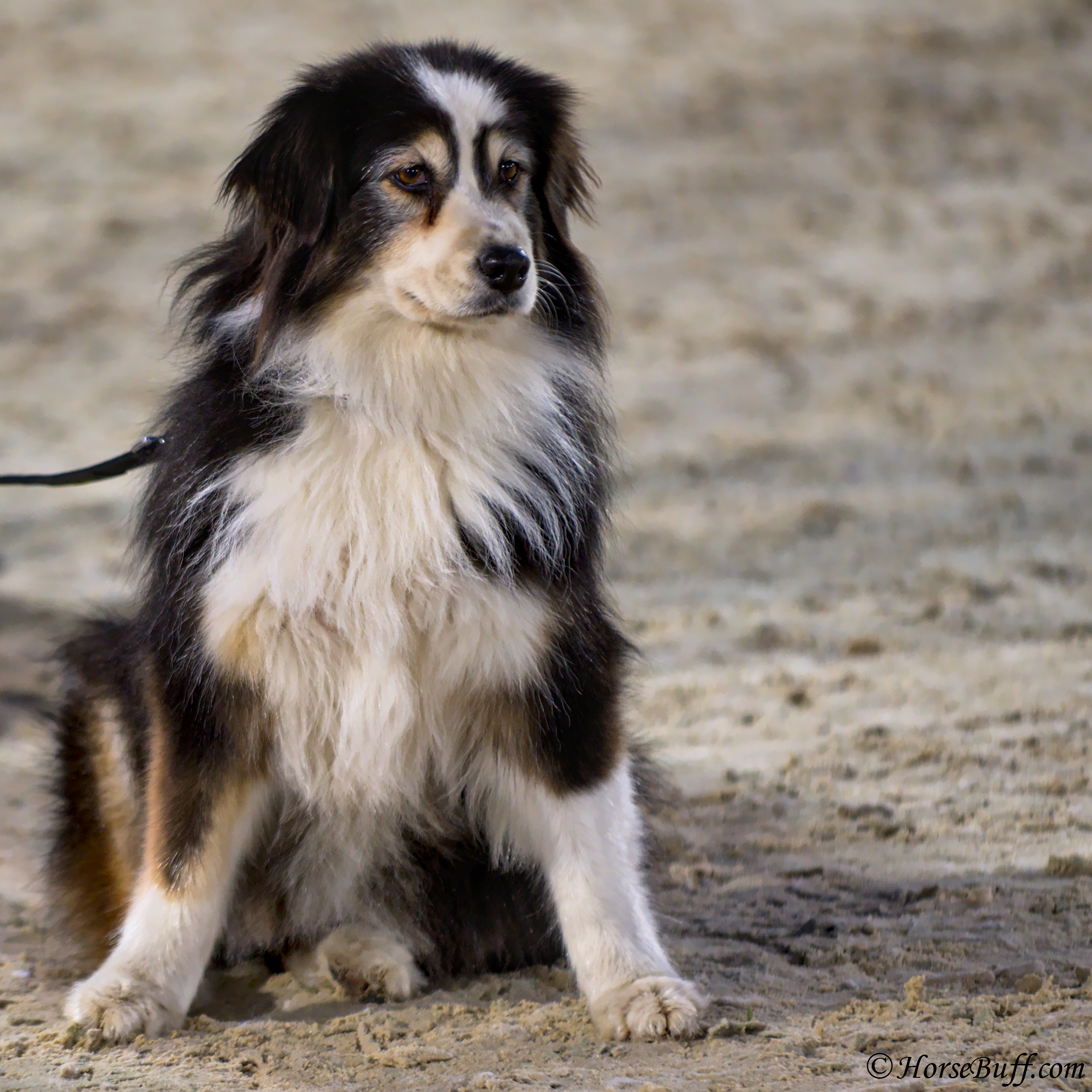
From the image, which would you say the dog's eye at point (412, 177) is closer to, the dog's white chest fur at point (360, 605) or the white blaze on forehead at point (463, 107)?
the white blaze on forehead at point (463, 107)

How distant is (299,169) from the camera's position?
2.87 metres

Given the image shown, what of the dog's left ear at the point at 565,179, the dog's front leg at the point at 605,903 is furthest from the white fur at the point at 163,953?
the dog's left ear at the point at 565,179

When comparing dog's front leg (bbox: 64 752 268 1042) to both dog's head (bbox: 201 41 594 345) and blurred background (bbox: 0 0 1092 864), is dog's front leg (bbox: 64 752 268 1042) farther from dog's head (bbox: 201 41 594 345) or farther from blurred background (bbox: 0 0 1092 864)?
blurred background (bbox: 0 0 1092 864)

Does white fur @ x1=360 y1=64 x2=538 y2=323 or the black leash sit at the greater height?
white fur @ x1=360 y1=64 x2=538 y2=323

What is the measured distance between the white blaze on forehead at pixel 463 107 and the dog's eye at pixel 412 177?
0.07 metres

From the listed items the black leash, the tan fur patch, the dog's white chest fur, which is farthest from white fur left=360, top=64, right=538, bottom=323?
the tan fur patch

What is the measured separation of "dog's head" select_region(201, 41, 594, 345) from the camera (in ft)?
9.30

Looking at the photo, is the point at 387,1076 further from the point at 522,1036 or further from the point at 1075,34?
the point at 1075,34

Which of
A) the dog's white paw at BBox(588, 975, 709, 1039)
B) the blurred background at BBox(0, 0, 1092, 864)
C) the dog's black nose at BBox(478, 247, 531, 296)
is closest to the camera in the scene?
the dog's white paw at BBox(588, 975, 709, 1039)

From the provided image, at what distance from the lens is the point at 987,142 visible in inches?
492

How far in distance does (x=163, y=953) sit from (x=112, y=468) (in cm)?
130

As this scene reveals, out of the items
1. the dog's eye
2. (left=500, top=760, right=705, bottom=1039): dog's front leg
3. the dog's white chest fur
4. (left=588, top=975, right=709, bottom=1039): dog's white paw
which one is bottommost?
(left=588, top=975, right=709, bottom=1039): dog's white paw

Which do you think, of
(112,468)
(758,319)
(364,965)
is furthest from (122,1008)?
(758,319)

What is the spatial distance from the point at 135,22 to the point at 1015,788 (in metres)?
12.6
